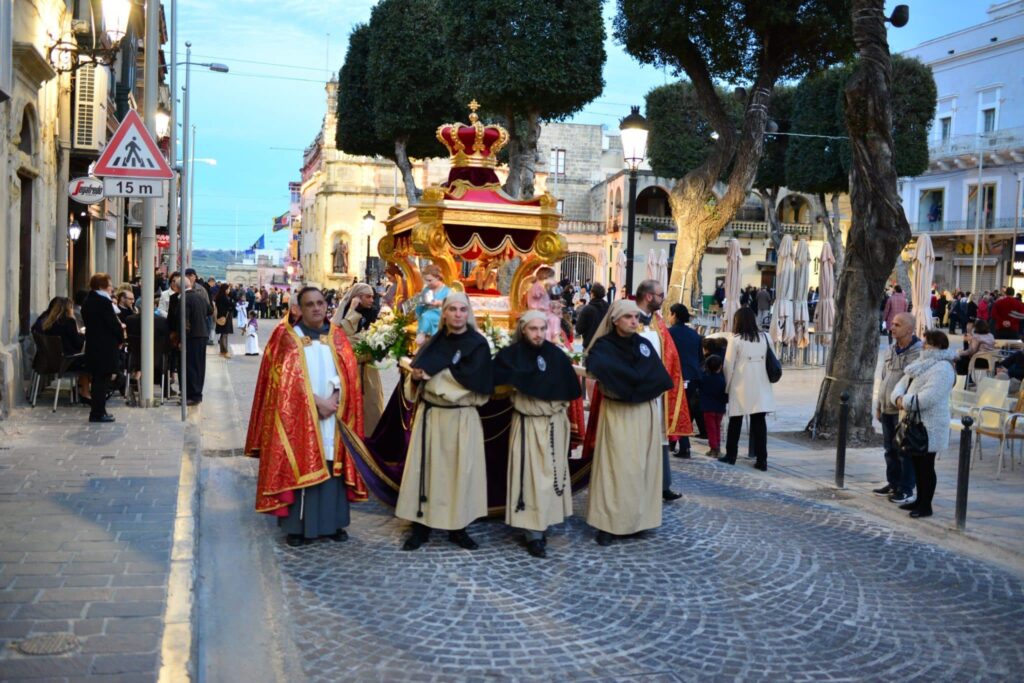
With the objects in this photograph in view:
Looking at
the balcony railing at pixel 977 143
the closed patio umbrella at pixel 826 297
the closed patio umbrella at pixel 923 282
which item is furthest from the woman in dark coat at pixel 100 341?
the balcony railing at pixel 977 143

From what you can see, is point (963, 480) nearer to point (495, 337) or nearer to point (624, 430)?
point (624, 430)

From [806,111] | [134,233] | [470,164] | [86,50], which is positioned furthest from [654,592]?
[806,111]

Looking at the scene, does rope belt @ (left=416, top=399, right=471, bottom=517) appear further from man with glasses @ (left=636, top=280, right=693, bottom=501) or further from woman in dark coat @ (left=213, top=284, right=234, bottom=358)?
woman in dark coat @ (left=213, top=284, right=234, bottom=358)

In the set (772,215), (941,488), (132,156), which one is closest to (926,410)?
(941,488)

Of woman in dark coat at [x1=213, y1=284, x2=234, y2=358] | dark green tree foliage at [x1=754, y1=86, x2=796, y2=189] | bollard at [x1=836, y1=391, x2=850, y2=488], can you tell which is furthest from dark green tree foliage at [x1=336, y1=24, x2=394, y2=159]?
bollard at [x1=836, y1=391, x2=850, y2=488]

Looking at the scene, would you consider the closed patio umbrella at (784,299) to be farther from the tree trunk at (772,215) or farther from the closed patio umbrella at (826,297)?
the tree trunk at (772,215)

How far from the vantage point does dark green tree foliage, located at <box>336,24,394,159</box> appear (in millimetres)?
31656

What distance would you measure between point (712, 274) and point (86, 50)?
4609 centimetres

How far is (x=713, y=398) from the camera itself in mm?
10836

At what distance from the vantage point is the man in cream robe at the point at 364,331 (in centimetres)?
975

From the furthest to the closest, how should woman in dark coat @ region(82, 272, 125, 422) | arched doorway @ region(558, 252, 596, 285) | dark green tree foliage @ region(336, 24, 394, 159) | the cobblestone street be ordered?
arched doorway @ region(558, 252, 596, 285) → dark green tree foliage @ region(336, 24, 394, 159) → woman in dark coat @ region(82, 272, 125, 422) → the cobblestone street

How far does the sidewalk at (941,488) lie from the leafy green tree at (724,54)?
22.4ft

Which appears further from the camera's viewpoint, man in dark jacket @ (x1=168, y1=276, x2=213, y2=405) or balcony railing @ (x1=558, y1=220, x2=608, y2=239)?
balcony railing @ (x1=558, y1=220, x2=608, y2=239)

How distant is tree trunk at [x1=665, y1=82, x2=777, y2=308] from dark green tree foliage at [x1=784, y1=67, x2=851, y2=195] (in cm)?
2164
